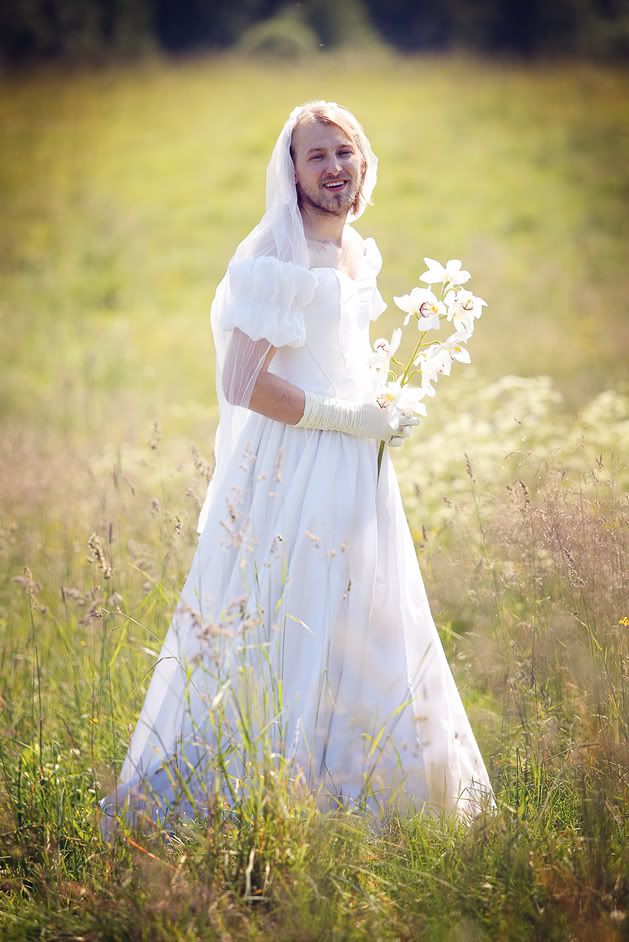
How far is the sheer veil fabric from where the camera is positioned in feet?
8.38

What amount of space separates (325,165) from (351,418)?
0.73 metres

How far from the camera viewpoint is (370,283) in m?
2.81

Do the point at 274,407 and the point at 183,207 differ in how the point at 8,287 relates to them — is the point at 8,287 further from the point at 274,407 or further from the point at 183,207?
the point at 274,407

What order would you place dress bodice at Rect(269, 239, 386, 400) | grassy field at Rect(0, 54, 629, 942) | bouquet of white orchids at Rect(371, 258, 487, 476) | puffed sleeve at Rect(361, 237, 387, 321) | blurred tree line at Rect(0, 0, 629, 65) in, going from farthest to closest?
1. blurred tree line at Rect(0, 0, 629, 65)
2. puffed sleeve at Rect(361, 237, 387, 321)
3. dress bodice at Rect(269, 239, 386, 400)
4. bouquet of white orchids at Rect(371, 258, 487, 476)
5. grassy field at Rect(0, 54, 629, 942)

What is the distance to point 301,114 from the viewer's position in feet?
8.99

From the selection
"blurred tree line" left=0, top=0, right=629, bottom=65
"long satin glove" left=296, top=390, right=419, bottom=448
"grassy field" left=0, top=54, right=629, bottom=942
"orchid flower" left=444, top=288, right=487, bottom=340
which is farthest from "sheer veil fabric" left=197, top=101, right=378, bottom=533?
"blurred tree line" left=0, top=0, right=629, bottom=65

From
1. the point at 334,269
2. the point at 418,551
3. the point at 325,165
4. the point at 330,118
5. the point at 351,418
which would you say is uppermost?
the point at 330,118

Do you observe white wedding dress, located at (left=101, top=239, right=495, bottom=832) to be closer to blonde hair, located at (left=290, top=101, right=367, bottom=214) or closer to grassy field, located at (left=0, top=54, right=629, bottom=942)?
grassy field, located at (left=0, top=54, right=629, bottom=942)

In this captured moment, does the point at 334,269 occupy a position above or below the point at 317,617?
above

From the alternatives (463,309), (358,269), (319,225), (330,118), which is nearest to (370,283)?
(358,269)

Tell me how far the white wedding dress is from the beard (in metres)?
0.19

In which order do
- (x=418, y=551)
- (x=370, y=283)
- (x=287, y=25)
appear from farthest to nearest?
(x=287, y=25) → (x=418, y=551) → (x=370, y=283)

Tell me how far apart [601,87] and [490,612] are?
13.4 m

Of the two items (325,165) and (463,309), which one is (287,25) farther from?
(463,309)
